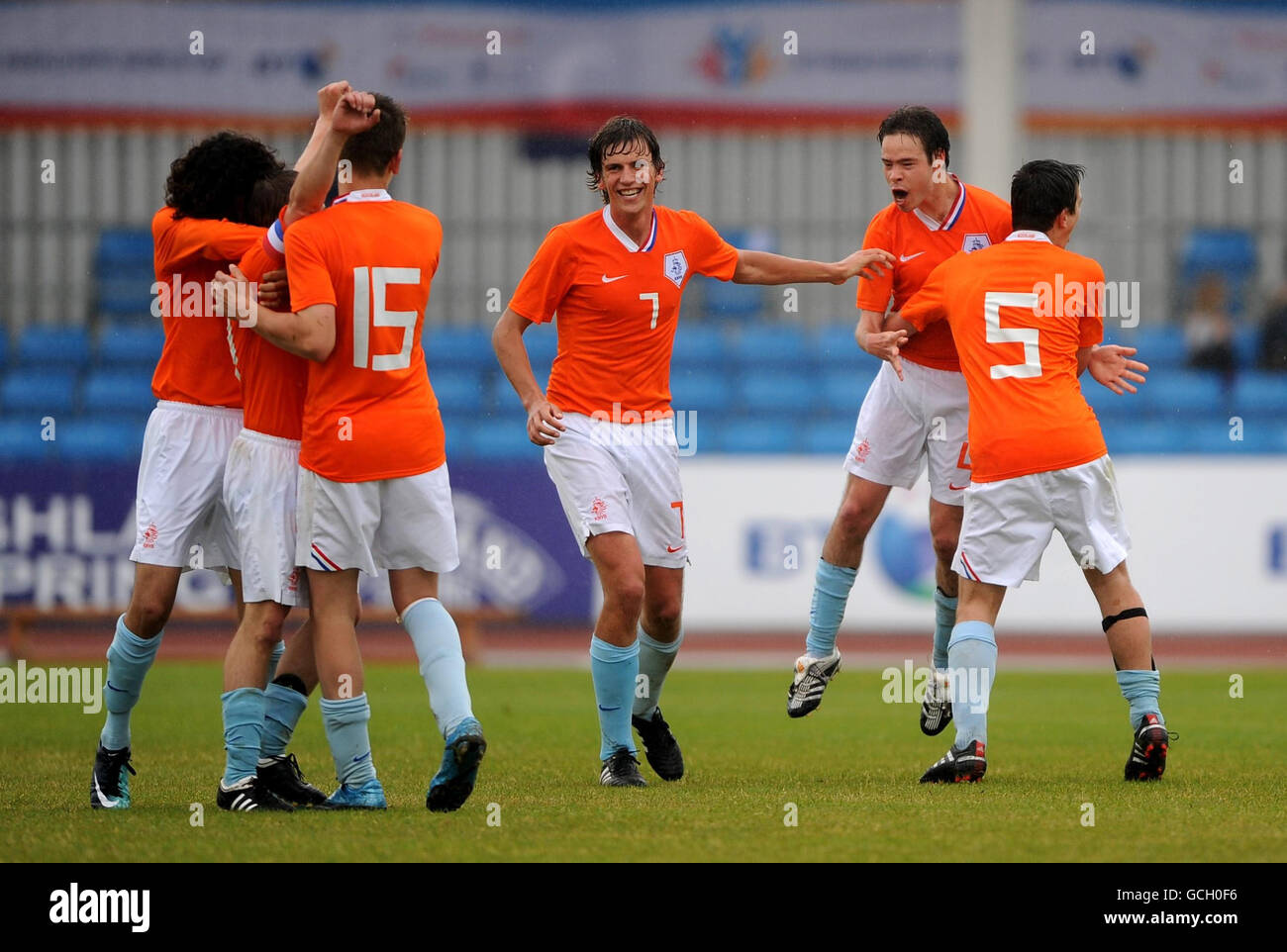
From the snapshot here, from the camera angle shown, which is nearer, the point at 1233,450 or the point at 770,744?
the point at 770,744

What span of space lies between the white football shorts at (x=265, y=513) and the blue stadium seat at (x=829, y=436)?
9.98 metres

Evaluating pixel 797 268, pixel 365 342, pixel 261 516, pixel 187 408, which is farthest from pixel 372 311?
pixel 797 268

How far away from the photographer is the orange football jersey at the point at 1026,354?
6156mm

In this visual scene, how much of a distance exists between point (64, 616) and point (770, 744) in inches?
257

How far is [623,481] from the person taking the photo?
21.0ft

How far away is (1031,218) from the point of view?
6.36 m

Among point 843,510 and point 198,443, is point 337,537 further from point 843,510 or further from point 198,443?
point 843,510

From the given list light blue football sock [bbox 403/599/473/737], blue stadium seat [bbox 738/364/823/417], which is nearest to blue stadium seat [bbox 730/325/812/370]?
blue stadium seat [bbox 738/364/823/417]

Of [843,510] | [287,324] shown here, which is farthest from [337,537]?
[843,510]

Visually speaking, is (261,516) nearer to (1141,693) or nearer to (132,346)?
(1141,693)

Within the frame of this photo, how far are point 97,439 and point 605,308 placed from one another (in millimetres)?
10463

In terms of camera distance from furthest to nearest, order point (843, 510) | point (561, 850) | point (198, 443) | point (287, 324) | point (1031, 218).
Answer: point (843, 510) → point (1031, 218) → point (198, 443) → point (287, 324) → point (561, 850)

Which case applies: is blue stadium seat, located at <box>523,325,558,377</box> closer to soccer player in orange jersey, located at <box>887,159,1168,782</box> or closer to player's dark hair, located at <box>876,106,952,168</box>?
player's dark hair, located at <box>876,106,952,168</box>

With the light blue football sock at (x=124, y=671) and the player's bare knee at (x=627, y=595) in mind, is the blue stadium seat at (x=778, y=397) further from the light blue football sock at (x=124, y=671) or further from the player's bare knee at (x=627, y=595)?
the light blue football sock at (x=124, y=671)
